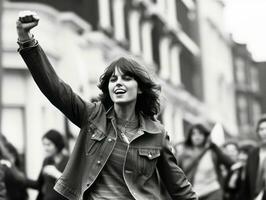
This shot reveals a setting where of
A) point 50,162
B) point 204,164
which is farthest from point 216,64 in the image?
point 50,162

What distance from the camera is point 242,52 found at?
3489 inches

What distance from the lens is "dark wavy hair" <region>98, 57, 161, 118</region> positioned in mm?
5211

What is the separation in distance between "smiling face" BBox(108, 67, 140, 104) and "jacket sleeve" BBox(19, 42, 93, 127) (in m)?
0.19

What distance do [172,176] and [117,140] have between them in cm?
41

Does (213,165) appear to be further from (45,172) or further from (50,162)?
(45,172)

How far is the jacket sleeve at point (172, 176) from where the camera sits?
Answer: 5.32 m

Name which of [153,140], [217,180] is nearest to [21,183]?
[217,180]

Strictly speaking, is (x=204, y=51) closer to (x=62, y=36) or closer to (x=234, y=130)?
(x=234, y=130)

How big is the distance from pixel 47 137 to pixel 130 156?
538 centimetres

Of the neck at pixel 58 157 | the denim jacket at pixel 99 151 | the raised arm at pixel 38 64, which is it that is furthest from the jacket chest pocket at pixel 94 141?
the neck at pixel 58 157

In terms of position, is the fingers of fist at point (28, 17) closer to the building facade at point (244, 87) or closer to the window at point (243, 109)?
the building facade at point (244, 87)

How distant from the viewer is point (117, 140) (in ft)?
16.9

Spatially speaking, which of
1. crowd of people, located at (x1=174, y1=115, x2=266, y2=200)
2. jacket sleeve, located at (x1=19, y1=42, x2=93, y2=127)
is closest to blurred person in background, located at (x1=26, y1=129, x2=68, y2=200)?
crowd of people, located at (x1=174, y1=115, x2=266, y2=200)

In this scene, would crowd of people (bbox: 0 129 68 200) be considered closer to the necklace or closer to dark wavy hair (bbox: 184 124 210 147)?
dark wavy hair (bbox: 184 124 210 147)
